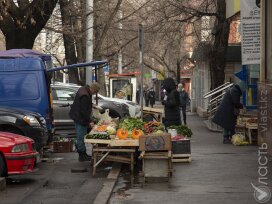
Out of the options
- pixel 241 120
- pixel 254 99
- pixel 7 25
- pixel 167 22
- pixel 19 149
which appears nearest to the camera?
pixel 19 149

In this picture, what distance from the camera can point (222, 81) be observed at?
91.4 feet

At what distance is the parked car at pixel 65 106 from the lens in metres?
20.0

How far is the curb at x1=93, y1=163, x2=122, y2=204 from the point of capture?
8.98 m

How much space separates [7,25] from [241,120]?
858 centimetres

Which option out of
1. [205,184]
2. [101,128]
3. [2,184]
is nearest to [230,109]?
[101,128]

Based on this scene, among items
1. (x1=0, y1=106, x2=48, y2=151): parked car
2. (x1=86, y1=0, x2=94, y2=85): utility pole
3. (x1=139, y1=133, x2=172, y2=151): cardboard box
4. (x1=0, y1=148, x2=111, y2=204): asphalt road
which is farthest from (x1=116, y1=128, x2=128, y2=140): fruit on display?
(x1=86, y1=0, x2=94, y2=85): utility pole

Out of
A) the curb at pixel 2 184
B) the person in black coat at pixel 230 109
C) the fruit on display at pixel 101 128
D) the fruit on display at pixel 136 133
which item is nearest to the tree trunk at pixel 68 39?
the person in black coat at pixel 230 109

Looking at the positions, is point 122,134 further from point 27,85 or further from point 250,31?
point 250,31

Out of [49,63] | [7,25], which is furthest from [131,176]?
[7,25]

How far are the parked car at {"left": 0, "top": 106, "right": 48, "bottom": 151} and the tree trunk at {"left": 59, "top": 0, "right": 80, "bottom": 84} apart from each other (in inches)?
425

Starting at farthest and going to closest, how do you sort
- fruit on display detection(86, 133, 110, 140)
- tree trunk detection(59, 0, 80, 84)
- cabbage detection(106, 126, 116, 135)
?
1. tree trunk detection(59, 0, 80, 84)
2. cabbage detection(106, 126, 116, 135)
3. fruit on display detection(86, 133, 110, 140)

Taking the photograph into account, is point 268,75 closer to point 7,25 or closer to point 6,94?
point 6,94

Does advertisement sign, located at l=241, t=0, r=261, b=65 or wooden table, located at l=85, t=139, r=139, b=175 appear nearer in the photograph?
wooden table, located at l=85, t=139, r=139, b=175

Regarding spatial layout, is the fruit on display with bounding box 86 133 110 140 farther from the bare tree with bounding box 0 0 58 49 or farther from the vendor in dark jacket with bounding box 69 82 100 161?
the bare tree with bounding box 0 0 58 49
